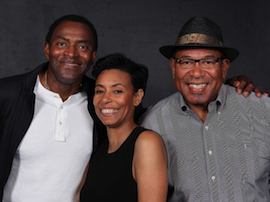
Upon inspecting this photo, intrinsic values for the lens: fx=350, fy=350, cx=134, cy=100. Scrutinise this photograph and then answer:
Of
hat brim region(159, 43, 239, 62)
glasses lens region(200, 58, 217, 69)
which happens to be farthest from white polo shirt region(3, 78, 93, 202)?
glasses lens region(200, 58, 217, 69)

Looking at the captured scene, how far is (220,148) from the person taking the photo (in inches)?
88.0

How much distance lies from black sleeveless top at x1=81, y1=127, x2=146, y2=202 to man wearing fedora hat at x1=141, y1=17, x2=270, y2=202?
0.39 metres

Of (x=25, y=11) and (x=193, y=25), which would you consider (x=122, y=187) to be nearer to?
(x=193, y=25)

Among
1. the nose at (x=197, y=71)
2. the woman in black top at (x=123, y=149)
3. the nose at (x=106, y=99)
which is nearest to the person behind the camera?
the woman in black top at (x=123, y=149)

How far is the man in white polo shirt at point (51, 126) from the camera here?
Answer: 227 cm

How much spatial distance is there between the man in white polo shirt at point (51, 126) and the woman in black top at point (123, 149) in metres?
0.21

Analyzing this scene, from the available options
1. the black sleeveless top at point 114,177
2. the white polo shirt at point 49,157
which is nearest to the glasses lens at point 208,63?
the black sleeveless top at point 114,177

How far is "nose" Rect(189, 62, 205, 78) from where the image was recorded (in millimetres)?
2229

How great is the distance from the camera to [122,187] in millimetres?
1937

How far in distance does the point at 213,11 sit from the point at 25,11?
6.52 ft

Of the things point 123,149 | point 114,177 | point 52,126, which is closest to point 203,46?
point 123,149

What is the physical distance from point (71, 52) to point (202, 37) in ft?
2.94

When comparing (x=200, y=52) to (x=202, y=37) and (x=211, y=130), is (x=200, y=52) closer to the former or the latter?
(x=202, y=37)

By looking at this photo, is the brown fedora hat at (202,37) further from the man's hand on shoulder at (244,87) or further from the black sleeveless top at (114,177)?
the black sleeveless top at (114,177)
